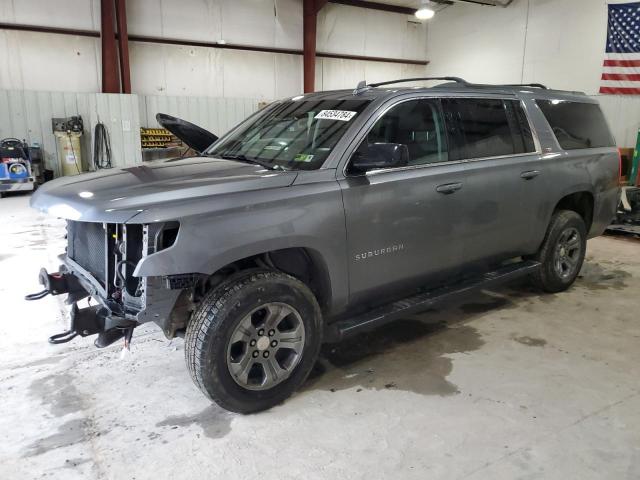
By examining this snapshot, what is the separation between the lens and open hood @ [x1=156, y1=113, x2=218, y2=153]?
4238mm

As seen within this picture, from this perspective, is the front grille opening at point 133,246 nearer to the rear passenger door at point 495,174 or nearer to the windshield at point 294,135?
the windshield at point 294,135

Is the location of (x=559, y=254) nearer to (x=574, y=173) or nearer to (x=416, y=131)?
(x=574, y=173)

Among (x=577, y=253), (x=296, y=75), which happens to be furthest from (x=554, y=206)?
(x=296, y=75)

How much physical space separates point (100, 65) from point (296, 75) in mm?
5345

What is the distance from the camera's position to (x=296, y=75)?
1446cm

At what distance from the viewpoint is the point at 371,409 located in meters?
2.62

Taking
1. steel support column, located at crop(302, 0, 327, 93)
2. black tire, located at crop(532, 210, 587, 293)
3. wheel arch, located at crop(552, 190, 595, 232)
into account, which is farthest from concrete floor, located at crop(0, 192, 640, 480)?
steel support column, located at crop(302, 0, 327, 93)

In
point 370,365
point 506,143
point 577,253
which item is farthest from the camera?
point 577,253

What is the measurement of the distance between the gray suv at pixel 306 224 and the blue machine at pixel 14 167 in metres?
8.55

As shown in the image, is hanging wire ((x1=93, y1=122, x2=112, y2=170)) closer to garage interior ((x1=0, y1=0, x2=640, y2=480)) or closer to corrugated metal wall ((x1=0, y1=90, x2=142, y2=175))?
corrugated metal wall ((x1=0, y1=90, x2=142, y2=175))

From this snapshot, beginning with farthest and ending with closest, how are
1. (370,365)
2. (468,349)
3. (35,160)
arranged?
(35,160) → (468,349) → (370,365)

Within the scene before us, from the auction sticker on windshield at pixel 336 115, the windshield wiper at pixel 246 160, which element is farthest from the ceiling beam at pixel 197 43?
the auction sticker on windshield at pixel 336 115

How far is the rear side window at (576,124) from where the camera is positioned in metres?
4.00

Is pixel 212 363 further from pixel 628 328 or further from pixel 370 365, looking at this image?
pixel 628 328
